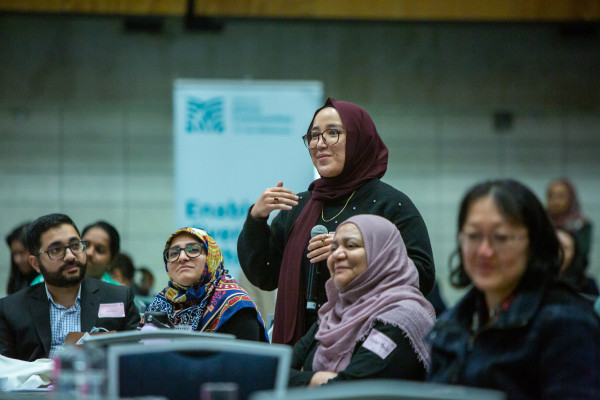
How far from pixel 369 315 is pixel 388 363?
175 mm

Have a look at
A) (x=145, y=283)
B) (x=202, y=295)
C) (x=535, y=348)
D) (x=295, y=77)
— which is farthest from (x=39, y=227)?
(x=295, y=77)

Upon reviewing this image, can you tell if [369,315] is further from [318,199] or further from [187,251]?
[187,251]

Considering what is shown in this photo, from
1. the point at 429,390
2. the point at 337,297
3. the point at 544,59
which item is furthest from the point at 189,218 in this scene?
the point at 544,59

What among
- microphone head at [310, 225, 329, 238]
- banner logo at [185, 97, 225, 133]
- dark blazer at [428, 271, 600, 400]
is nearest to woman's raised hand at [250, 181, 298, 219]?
microphone head at [310, 225, 329, 238]

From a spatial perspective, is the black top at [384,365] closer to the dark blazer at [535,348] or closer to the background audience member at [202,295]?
the dark blazer at [535,348]

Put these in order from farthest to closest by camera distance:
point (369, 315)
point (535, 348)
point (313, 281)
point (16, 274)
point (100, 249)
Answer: point (16, 274) → point (100, 249) → point (313, 281) → point (369, 315) → point (535, 348)

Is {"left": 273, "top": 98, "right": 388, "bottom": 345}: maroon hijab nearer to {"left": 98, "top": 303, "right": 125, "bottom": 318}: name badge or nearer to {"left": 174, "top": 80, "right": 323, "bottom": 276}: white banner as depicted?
{"left": 98, "top": 303, "right": 125, "bottom": 318}: name badge

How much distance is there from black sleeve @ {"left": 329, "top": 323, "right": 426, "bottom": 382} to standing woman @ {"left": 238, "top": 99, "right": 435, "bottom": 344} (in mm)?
419

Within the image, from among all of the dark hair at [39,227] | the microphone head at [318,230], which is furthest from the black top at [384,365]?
the dark hair at [39,227]

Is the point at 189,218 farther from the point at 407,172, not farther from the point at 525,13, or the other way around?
the point at 525,13

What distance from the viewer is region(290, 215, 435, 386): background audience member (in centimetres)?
242

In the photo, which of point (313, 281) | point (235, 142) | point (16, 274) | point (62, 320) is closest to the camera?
point (313, 281)

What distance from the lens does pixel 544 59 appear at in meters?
7.66

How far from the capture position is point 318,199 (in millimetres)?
3107
